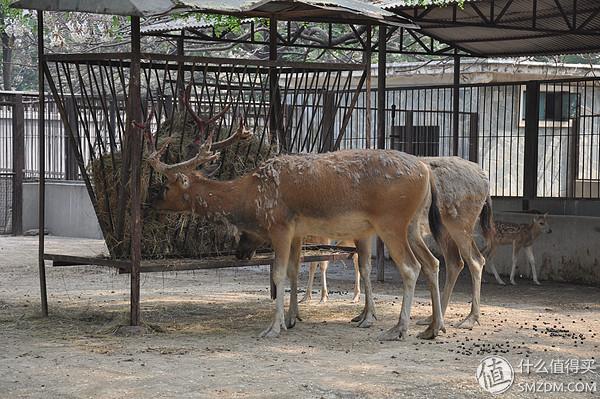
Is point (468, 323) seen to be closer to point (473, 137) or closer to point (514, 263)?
point (514, 263)

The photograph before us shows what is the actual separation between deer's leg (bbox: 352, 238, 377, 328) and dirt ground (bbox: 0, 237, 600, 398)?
158 millimetres

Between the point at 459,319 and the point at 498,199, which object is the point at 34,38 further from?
the point at 459,319

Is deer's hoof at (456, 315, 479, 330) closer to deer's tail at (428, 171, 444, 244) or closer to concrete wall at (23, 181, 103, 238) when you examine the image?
deer's tail at (428, 171, 444, 244)

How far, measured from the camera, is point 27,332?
31.4 feet

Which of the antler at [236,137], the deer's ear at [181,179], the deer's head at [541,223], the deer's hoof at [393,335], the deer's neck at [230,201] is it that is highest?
the antler at [236,137]

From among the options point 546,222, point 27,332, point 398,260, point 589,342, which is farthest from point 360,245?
point 546,222

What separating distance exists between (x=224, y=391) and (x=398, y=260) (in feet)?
9.46

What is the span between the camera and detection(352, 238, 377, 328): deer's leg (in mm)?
10278

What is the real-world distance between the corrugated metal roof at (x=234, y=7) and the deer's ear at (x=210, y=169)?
60.4 inches

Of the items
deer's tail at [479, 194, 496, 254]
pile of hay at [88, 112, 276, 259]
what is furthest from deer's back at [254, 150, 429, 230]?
deer's tail at [479, 194, 496, 254]

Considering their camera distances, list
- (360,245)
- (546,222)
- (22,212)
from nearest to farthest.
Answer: (360,245), (546,222), (22,212)

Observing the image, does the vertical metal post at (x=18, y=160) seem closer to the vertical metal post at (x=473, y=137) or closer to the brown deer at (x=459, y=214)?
the vertical metal post at (x=473, y=137)

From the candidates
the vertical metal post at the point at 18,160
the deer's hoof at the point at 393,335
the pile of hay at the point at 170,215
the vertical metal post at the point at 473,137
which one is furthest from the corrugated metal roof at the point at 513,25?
the vertical metal post at the point at 18,160

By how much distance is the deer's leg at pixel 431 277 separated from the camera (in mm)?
9492
